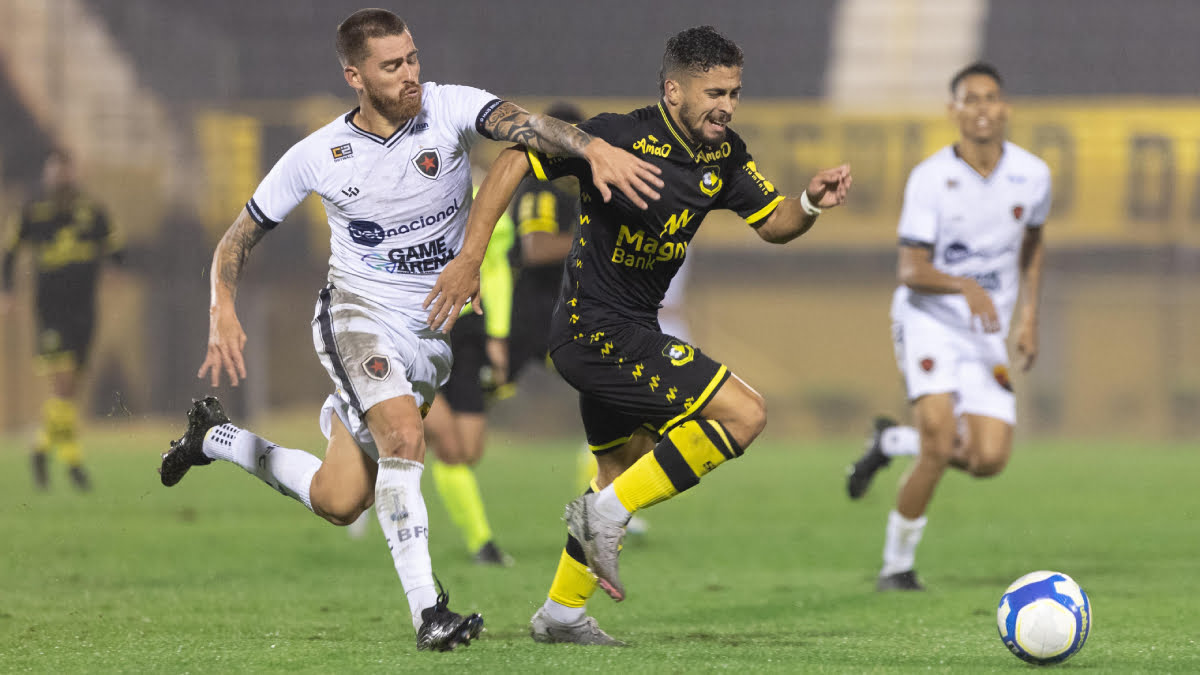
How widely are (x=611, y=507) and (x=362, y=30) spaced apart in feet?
5.80

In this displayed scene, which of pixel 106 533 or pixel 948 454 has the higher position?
pixel 948 454

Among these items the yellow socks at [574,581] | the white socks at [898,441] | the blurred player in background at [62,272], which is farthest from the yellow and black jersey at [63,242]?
the yellow socks at [574,581]

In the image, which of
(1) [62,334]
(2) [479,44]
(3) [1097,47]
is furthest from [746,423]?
(3) [1097,47]

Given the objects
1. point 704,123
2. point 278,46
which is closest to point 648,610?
point 704,123

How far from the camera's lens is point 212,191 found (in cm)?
2075

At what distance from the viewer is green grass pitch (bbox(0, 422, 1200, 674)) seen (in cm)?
481

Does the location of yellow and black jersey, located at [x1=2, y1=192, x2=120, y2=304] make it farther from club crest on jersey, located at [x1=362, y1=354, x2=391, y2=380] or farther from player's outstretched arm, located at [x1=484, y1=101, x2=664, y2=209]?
player's outstretched arm, located at [x1=484, y1=101, x2=664, y2=209]

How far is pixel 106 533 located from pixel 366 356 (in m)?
4.91

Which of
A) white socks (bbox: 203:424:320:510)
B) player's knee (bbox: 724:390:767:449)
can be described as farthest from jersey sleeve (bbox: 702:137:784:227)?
white socks (bbox: 203:424:320:510)

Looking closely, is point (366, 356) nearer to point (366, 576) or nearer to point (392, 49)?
point (392, 49)

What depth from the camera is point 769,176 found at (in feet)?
70.1

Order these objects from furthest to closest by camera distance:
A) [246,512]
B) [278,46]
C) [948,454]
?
[278,46], [246,512], [948,454]

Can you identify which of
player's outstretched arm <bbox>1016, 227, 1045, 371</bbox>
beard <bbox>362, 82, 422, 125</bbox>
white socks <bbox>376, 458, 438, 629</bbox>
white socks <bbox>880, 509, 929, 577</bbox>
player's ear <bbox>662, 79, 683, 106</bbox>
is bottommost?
white socks <bbox>880, 509, 929, 577</bbox>

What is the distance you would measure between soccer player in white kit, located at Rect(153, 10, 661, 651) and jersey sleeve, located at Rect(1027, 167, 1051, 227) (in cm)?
296
